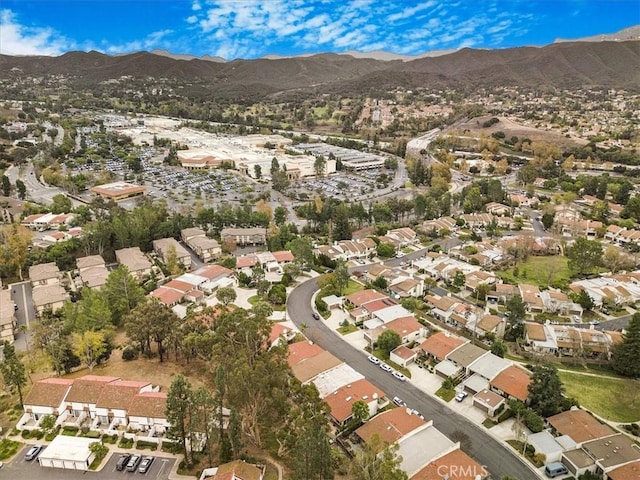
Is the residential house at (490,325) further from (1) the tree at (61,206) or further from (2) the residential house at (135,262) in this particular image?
(1) the tree at (61,206)

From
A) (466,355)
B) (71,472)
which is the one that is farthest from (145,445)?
(466,355)

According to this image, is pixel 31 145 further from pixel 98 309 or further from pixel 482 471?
pixel 482 471

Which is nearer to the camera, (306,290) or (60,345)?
(60,345)

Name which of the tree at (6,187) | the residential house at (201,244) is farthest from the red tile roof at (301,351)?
the tree at (6,187)

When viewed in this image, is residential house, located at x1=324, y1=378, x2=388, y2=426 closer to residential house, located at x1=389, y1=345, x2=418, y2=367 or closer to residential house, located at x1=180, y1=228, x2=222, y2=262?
residential house, located at x1=389, y1=345, x2=418, y2=367

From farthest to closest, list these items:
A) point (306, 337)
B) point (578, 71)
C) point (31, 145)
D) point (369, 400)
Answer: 1. point (578, 71)
2. point (31, 145)
3. point (306, 337)
4. point (369, 400)

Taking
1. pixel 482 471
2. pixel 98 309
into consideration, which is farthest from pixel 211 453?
pixel 98 309
